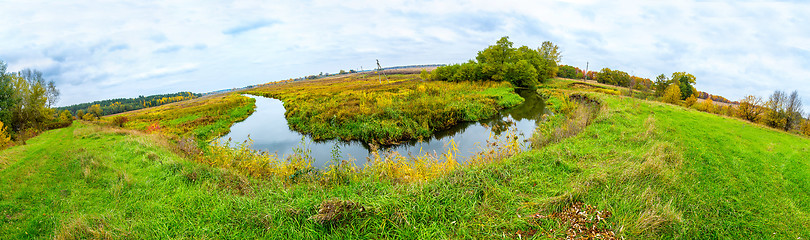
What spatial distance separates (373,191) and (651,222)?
14.2 ft

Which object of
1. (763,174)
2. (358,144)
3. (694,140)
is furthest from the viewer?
(358,144)

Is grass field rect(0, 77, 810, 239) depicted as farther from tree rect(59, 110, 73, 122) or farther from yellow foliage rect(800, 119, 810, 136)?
tree rect(59, 110, 73, 122)

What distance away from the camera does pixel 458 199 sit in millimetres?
4602

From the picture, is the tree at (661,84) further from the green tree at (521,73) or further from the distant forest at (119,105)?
the distant forest at (119,105)

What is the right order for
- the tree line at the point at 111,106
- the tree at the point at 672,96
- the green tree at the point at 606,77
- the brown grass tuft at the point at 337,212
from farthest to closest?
the green tree at the point at 606,77
the tree line at the point at 111,106
the tree at the point at 672,96
the brown grass tuft at the point at 337,212

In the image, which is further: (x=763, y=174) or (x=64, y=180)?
(x=64, y=180)

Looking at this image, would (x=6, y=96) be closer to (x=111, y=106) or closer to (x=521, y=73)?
(x=521, y=73)

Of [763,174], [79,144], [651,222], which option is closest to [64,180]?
[79,144]

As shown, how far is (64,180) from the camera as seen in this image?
700 cm

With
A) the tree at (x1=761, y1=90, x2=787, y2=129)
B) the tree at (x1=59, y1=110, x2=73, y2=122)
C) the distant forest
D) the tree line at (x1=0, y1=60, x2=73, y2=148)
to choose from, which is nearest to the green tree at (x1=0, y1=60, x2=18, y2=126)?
the tree line at (x1=0, y1=60, x2=73, y2=148)

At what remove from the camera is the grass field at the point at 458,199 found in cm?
395

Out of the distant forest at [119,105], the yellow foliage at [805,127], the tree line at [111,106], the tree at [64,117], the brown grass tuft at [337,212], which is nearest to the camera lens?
the brown grass tuft at [337,212]

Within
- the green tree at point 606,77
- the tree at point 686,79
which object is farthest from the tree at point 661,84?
the green tree at point 606,77

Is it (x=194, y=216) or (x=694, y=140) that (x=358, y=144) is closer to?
(x=194, y=216)
